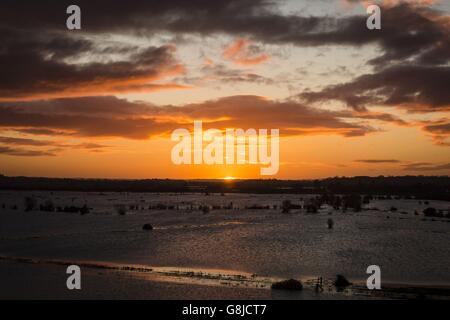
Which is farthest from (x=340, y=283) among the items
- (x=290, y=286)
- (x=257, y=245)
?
(x=257, y=245)

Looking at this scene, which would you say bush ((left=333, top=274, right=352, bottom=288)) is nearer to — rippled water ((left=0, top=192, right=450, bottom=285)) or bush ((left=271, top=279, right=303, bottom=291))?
bush ((left=271, top=279, right=303, bottom=291))

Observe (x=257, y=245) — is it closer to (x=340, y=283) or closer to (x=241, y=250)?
(x=241, y=250)

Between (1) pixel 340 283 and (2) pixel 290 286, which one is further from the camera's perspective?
(1) pixel 340 283

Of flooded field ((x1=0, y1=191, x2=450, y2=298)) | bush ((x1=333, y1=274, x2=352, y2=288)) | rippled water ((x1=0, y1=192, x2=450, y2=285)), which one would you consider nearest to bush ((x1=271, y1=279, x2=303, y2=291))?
flooded field ((x1=0, y1=191, x2=450, y2=298))

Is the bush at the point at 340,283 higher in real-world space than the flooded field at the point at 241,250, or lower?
higher

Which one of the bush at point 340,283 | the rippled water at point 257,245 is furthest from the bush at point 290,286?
the rippled water at point 257,245

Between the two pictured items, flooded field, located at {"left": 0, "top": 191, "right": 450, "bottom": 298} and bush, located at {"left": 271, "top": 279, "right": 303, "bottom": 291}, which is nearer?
bush, located at {"left": 271, "top": 279, "right": 303, "bottom": 291}

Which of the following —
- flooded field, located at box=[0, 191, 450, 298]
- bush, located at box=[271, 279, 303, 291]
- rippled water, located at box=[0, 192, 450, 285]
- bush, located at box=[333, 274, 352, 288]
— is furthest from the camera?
rippled water, located at box=[0, 192, 450, 285]

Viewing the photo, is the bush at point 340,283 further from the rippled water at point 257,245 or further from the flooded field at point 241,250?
the rippled water at point 257,245

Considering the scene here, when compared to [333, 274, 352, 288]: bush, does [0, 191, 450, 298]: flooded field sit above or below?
below

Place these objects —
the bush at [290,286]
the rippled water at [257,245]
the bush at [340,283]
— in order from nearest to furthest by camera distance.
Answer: the bush at [290,286], the bush at [340,283], the rippled water at [257,245]

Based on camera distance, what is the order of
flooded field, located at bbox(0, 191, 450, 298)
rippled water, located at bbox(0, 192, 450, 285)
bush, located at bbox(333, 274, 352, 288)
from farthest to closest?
rippled water, located at bbox(0, 192, 450, 285) < flooded field, located at bbox(0, 191, 450, 298) < bush, located at bbox(333, 274, 352, 288)
